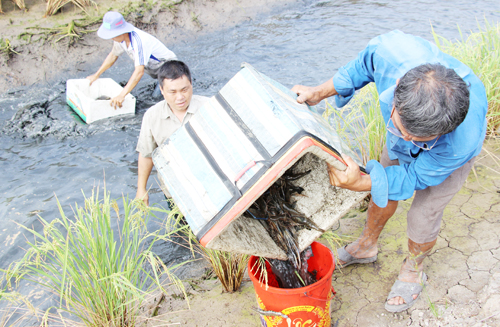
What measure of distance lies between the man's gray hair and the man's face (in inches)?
72.5

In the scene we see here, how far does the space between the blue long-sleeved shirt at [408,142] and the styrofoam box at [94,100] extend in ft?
13.5

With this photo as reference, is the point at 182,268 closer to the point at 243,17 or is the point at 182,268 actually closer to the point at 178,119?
the point at 178,119

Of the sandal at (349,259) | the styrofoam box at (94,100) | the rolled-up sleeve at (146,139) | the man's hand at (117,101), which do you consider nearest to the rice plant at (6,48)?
the styrofoam box at (94,100)

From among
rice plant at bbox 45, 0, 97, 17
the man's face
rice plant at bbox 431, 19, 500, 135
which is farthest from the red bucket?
rice plant at bbox 45, 0, 97, 17

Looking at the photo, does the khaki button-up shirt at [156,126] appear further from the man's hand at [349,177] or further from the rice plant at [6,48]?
the rice plant at [6,48]

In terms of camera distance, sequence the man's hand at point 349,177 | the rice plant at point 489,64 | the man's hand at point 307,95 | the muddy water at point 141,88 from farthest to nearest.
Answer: the muddy water at point 141,88, the rice plant at point 489,64, the man's hand at point 307,95, the man's hand at point 349,177

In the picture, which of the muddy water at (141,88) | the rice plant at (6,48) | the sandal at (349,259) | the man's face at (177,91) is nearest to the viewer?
the sandal at (349,259)

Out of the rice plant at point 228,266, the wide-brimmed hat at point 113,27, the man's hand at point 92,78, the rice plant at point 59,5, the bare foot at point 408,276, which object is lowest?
the bare foot at point 408,276

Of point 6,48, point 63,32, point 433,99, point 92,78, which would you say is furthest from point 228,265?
point 63,32

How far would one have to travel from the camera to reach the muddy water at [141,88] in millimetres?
4328

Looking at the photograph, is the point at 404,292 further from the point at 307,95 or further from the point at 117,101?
the point at 117,101

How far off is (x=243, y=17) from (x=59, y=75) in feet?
13.4

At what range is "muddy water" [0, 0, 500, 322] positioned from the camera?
4.33 metres

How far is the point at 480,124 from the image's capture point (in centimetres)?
180
